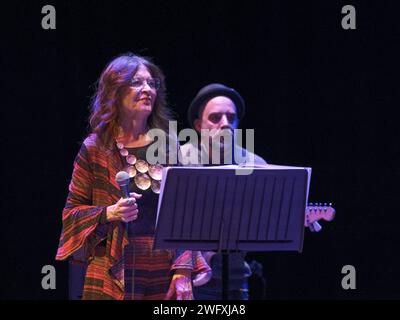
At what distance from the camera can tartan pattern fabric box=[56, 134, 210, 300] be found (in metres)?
3.09

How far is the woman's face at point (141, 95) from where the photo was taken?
3.30 metres

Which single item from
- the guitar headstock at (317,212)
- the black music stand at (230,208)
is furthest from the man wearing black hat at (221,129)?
the black music stand at (230,208)

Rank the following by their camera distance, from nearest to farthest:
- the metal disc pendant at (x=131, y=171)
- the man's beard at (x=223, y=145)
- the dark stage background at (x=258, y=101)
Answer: the metal disc pendant at (x=131, y=171), the man's beard at (x=223, y=145), the dark stage background at (x=258, y=101)

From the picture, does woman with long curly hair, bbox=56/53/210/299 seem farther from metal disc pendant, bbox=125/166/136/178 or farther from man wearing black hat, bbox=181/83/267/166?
man wearing black hat, bbox=181/83/267/166

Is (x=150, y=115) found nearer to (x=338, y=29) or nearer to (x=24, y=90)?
(x=24, y=90)

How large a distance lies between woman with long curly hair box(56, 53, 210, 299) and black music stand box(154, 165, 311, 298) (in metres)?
0.16

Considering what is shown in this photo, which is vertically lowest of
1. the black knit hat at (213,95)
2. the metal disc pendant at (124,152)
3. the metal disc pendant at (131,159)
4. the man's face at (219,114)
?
the metal disc pendant at (131,159)

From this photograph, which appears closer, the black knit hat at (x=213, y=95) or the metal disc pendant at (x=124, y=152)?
the metal disc pendant at (x=124, y=152)

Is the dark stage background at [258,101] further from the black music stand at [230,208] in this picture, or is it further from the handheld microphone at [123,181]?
the black music stand at [230,208]

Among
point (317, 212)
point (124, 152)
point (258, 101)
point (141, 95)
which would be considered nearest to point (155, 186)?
point (124, 152)

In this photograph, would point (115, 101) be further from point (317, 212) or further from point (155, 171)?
point (317, 212)

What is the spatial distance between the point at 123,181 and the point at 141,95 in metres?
0.49

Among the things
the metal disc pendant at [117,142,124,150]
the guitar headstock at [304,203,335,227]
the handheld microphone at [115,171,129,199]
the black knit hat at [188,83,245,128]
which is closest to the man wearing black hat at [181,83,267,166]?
the black knit hat at [188,83,245,128]
